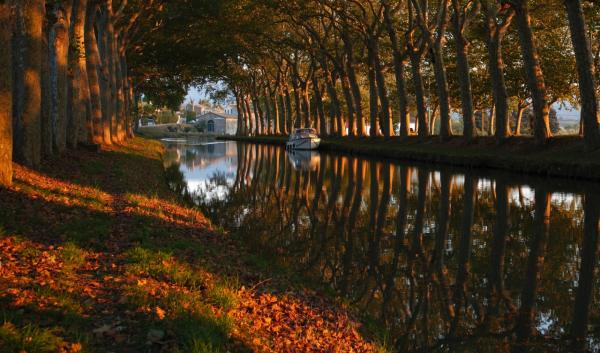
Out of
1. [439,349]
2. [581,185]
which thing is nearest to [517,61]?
[581,185]

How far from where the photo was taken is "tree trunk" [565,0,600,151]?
21797 mm

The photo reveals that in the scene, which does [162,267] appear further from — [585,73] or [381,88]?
[381,88]

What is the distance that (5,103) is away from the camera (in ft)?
34.1

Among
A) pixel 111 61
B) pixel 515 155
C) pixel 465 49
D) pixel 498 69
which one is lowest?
pixel 515 155

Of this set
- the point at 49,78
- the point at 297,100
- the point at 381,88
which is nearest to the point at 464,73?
the point at 381,88

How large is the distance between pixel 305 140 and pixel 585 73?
2748 cm

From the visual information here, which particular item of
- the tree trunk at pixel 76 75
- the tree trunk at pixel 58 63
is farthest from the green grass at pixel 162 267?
the tree trunk at pixel 76 75

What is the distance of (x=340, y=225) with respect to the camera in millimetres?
11945

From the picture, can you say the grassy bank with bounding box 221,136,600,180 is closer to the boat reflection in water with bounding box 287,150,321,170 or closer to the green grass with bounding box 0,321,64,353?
the boat reflection in water with bounding box 287,150,321,170

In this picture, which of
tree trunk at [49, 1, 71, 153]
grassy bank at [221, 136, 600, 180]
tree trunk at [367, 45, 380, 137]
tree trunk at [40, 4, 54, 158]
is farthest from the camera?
tree trunk at [367, 45, 380, 137]

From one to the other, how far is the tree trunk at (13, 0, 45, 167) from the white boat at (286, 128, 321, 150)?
3422 centimetres

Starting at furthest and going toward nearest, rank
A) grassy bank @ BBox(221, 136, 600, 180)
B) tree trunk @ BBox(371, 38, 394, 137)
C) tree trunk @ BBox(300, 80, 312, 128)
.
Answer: tree trunk @ BBox(300, 80, 312, 128) → tree trunk @ BBox(371, 38, 394, 137) → grassy bank @ BBox(221, 136, 600, 180)

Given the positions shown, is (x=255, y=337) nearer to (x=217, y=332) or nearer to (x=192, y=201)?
(x=217, y=332)

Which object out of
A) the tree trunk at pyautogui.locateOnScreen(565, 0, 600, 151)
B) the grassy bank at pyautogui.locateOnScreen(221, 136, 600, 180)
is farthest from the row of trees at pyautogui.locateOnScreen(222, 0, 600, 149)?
the grassy bank at pyautogui.locateOnScreen(221, 136, 600, 180)
